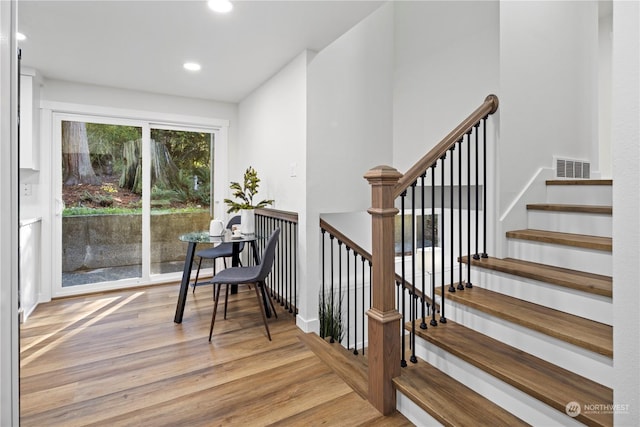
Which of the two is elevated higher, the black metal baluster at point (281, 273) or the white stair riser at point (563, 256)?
the white stair riser at point (563, 256)

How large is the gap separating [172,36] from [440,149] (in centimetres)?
215

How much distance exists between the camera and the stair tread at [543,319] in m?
1.40

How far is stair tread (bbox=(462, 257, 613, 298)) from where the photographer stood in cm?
161

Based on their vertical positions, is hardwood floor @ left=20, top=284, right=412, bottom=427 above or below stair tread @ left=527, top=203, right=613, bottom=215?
below

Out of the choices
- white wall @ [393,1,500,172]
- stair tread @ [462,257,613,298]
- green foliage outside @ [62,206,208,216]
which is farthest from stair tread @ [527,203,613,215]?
green foliage outside @ [62,206,208,216]

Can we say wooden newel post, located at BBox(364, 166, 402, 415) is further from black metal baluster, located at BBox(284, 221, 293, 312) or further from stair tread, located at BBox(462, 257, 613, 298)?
black metal baluster, located at BBox(284, 221, 293, 312)

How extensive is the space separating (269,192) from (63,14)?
2053 mm

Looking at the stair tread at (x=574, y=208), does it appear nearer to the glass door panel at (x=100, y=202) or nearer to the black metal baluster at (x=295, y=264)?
the black metal baluster at (x=295, y=264)

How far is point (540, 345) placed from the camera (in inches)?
62.0

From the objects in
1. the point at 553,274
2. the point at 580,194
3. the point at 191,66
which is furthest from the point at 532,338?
Answer: the point at 191,66

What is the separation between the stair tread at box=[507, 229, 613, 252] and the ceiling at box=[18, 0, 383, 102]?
1.76 meters

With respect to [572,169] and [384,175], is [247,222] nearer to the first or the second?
[384,175]

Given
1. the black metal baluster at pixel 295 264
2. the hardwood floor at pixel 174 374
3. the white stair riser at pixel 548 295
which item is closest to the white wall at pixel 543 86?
the white stair riser at pixel 548 295

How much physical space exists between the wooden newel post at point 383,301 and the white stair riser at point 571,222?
1277mm
